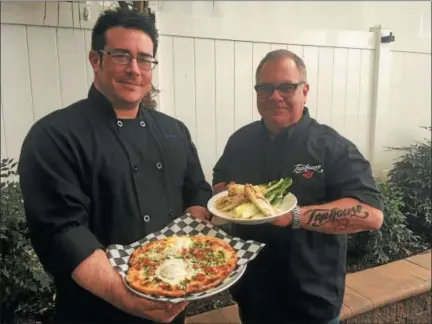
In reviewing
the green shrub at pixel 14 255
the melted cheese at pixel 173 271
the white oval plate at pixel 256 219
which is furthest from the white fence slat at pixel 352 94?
the green shrub at pixel 14 255

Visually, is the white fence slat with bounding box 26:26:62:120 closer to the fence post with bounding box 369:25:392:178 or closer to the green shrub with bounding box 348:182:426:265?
the fence post with bounding box 369:25:392:178

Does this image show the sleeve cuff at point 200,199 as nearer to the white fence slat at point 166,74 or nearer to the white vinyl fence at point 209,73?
the white vinyl fence at point 209,73

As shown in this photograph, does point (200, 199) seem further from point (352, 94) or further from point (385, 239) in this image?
point (385, 239)

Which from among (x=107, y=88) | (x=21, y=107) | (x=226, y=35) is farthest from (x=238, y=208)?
(x=21, y=107)

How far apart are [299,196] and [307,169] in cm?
9

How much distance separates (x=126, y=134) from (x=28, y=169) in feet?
0.83

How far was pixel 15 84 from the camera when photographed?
1.25 m

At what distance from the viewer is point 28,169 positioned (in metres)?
0.87

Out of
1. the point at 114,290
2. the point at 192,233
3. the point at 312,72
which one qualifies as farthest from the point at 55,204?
the point at 312,72

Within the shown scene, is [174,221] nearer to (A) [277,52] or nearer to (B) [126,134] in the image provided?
(B) [126,134]

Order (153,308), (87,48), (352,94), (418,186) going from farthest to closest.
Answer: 1. (418,186)
2. (352,94)
3. (87,48)
4. (153,308)

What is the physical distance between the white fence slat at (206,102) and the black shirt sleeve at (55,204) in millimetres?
612

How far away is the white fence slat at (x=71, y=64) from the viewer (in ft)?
4.00

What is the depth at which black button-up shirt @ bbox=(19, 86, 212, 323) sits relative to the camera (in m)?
0.87
